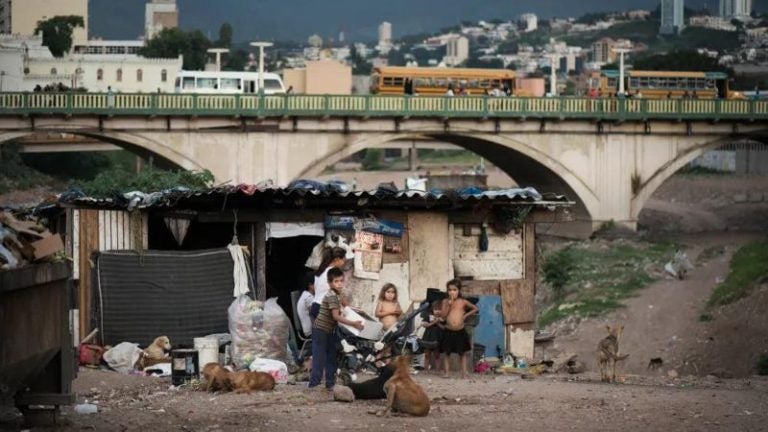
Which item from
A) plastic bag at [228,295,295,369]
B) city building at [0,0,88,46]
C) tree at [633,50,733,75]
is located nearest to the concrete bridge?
plastic bag at [228,295,295,369]

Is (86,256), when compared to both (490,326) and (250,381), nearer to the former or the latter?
(250,381)

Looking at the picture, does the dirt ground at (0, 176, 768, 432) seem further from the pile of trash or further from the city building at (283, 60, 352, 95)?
the city building at (283, 60, 352, 95)

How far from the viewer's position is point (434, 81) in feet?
222

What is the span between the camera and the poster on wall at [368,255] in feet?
79.8

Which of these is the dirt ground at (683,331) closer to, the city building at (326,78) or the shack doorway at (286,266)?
the shack doorway at (286,266)

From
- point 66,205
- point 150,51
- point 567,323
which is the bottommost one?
point 567,323

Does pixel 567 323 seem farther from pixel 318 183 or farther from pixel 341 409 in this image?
pixel 341 409

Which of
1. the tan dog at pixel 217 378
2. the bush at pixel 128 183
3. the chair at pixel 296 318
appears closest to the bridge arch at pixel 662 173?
the bush at pixel 128 183

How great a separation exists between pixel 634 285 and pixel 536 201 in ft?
70.0

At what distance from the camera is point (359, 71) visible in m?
181

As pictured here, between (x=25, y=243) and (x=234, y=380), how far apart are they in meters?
4.17

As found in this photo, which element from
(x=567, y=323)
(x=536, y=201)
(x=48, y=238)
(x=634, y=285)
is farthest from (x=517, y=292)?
(x=634, y=285)

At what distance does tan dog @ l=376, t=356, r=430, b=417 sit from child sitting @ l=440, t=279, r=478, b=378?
3541mm

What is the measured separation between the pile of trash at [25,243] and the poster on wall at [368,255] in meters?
7.37
